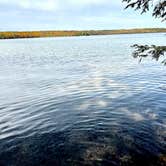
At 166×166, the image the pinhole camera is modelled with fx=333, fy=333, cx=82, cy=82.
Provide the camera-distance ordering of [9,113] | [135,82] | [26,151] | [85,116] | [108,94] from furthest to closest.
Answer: [135,82], [108,94], [9,113], [85,116], [26,151]

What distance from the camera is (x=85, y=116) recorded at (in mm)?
18922

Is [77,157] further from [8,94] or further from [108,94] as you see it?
[8,94]

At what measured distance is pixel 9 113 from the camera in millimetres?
20234

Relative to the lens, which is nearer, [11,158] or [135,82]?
[11,158]

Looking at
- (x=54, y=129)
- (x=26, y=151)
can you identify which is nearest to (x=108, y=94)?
(x=54, y=129)

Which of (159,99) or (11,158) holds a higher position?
(11,158)

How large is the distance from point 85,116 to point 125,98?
5.36 metres

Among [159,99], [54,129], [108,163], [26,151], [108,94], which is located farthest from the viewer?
[108,94]

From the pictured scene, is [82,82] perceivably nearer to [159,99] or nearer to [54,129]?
[159,99]

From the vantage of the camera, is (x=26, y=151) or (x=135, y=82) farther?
(x=135, y=82)

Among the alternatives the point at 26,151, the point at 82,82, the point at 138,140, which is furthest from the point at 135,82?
the point at 26,151

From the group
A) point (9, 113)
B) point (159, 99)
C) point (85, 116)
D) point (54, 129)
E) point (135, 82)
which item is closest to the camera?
point (54, 129)

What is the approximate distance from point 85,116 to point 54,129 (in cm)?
280

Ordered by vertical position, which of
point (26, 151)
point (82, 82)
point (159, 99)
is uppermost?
point (26, 151)
